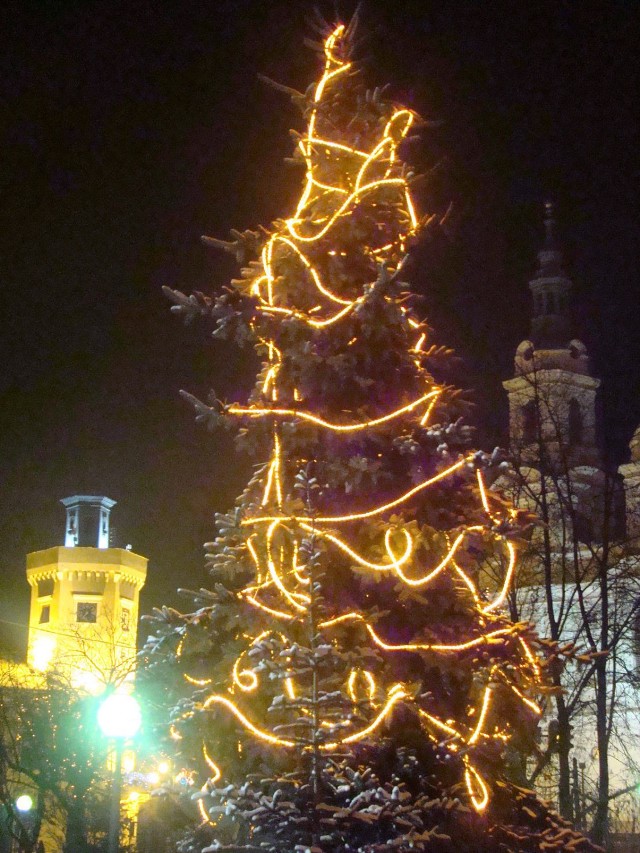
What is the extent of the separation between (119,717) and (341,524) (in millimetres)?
3003

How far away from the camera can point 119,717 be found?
1067 centimetres

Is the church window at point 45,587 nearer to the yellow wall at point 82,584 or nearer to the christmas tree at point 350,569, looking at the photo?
the yellow wall at point 82,584

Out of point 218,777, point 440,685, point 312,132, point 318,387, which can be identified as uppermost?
point 312,132

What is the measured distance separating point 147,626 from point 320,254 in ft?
9.95

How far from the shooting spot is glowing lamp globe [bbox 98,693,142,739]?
10.2 m

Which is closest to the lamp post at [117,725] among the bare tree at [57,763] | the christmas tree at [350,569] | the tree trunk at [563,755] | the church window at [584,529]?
the christmas tree at [350,569]

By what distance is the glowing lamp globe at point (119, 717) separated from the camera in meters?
10.2

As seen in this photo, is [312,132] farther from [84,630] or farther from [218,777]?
[84,630]

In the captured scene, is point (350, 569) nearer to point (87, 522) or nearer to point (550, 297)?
point (550, 297)

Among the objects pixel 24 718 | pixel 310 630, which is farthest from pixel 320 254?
pixel 24 718

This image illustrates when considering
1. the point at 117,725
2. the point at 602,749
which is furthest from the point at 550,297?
the point at 117,725

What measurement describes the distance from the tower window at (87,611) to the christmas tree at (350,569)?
198 ft

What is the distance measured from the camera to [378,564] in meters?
8.80

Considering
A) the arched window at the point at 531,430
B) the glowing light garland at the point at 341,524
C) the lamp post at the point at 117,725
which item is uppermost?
the arched window at the point at 531,430
